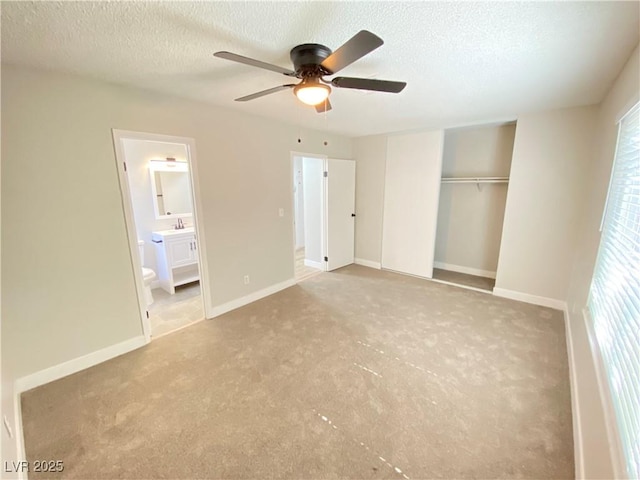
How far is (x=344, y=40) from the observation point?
1.58 m

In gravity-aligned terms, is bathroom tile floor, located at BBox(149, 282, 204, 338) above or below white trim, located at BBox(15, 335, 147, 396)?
below

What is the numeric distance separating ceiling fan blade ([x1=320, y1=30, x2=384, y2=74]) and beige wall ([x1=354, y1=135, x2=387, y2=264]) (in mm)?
3310

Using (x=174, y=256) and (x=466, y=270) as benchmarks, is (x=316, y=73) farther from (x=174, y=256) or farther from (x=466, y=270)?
(x=466, y=270)

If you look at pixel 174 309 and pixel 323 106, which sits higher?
pixel 323 106

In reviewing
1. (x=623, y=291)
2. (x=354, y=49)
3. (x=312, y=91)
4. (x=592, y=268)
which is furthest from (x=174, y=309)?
(x=592, y=268)

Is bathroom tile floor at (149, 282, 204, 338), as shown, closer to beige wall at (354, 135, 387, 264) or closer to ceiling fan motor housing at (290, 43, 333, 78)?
→ ceiling fan motor housing at (290, 43, 333, 78)

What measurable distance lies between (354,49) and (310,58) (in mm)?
431

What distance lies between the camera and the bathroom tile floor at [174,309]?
3.03m

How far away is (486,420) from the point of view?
5.84 ft

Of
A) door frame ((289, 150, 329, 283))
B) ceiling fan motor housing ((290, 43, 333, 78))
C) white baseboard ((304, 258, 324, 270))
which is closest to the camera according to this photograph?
ceiling fan motor housing ((290, 43, 333, 78))

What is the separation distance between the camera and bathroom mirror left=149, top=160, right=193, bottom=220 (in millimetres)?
4102

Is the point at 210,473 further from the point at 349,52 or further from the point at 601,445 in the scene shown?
the point at 349,52

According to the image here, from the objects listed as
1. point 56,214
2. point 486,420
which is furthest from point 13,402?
point 486,420

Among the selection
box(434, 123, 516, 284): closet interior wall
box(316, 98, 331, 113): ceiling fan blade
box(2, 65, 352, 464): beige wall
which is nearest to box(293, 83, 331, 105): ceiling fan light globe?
box(316, 98, 331, 113): ceiling fan blade
